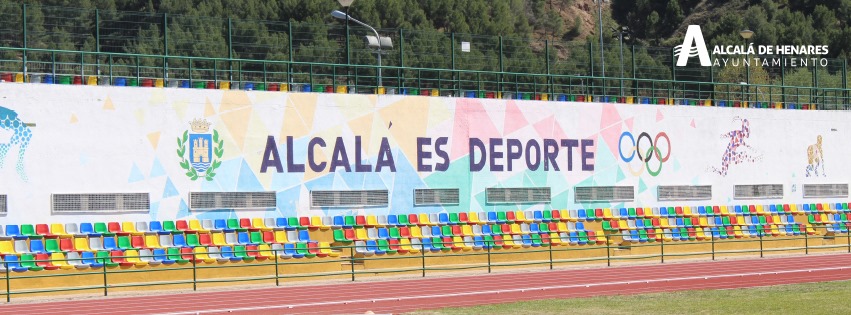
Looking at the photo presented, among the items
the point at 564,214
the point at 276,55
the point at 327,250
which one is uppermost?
the point at 276,55

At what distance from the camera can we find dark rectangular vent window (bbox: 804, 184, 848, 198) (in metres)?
43.1

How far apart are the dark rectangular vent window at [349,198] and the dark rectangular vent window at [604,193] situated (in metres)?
6.61

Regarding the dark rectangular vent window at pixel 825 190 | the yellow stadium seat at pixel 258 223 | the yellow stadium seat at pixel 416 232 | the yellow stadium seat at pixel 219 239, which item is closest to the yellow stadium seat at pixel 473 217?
the yellow stadium seat at pixel 416 232

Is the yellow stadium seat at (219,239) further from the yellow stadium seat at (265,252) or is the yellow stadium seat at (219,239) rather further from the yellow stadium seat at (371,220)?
the yellow stadium seat at (371,220)

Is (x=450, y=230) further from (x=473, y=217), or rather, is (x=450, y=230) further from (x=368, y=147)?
(x=368, y=147)

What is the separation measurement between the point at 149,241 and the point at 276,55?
26.2 ft

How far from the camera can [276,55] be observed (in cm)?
3412

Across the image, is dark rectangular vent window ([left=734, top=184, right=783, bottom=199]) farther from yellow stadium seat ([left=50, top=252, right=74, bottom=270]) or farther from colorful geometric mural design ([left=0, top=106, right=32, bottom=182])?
yellow stadium seat ([left=50, top=252, right=74, bottom=270])

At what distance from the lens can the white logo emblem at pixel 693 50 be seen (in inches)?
1847

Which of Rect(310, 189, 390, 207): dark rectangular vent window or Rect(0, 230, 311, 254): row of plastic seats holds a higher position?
Rect(310, 189, 390, 207): dark rectangular vent window

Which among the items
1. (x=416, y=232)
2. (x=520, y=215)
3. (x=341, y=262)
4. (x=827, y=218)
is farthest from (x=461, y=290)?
(x=827, y=218)

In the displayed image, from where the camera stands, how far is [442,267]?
2942 cm

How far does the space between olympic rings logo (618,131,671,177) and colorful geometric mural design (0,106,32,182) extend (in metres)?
17.5

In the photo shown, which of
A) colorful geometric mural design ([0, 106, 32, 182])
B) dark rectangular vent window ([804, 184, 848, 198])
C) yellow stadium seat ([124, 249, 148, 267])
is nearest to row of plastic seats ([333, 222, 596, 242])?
yellow stadium seat ([124, 249, 148, 267])
